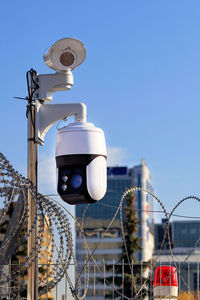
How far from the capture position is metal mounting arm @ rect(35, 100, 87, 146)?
15.9ft

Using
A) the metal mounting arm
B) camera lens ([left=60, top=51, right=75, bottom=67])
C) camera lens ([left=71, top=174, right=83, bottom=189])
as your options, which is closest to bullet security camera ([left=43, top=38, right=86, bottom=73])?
camera lens ([left=60, top=51, right=75, bottom=67])

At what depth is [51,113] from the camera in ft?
16.0

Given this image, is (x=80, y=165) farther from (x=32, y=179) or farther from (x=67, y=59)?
(x=67, y=59)

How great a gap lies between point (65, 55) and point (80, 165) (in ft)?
3.25

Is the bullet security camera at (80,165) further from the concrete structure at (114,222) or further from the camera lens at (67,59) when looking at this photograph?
the concrete structure at (114,222)

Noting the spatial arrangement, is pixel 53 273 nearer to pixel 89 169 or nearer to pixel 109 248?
pixel 89 169

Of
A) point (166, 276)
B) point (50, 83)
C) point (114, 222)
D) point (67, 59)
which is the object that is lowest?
point (166, 276)

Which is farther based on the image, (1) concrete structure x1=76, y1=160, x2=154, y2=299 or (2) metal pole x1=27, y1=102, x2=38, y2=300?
(1) concrete structure x1=76, y1=160, x2=154, y2=299

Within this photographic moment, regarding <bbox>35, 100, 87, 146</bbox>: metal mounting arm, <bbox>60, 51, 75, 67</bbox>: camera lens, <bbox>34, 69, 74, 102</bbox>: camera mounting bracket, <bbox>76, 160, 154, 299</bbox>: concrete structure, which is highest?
<bbox>76, 160, 154, 299</bbox>: concrete structure

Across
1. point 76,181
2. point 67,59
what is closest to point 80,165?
point 76,181

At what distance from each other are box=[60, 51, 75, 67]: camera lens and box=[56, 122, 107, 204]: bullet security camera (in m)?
0.67

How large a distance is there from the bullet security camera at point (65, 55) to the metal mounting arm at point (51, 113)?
0.93 feet

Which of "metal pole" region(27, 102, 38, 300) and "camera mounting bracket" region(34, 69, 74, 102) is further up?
"camera mounting bracket" region(34, 69, 74, 102)

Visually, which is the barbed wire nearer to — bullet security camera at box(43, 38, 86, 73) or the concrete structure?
bullet security camera at box(43, 38, 86, 73)
